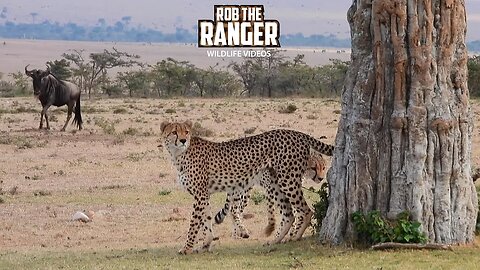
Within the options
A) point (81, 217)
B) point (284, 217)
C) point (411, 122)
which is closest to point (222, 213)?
point (284, 217)

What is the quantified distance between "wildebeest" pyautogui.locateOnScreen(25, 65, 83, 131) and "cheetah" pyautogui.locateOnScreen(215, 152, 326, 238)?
16.1 metres

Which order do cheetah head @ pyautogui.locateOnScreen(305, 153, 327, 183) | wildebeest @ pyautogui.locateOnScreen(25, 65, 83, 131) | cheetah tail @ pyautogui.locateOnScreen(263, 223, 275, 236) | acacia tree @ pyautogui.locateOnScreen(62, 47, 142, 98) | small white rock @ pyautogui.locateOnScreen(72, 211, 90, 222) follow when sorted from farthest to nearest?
acacia tree @ pyautogui.locateOnScreen(62, 47, 142, 98) → wildebeest @ pyautogui.locateOnScreen(25, 65, 83, 131) → small white rock @ pyautogui.locateOnScreen(72, 211, 90, 222) → cheetah tail @ pyautogui.locateOnScreen(263, 223, 275, 236) → cheetah head @ pyautogui.locateOnScreen(305, 153, 327, 183)

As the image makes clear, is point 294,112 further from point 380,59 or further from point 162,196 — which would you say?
point 380,59

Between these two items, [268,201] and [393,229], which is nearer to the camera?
[393,229]

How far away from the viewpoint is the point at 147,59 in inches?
4833

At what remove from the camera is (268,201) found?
11.0 metres

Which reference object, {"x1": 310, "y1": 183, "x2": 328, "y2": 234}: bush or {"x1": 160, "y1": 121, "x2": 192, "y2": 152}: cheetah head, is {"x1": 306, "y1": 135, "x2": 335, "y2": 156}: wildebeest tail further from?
{"x1": 160, "y1": 121, "x2": 192, "y2": 152}: cheetah head

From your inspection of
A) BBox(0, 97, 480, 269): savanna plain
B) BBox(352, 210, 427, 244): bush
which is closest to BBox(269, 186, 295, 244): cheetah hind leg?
BBox(0, 97, 480, 269): savanna plain

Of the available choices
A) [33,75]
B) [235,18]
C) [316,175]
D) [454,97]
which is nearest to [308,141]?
[316,175]

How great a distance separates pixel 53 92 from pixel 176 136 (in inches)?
718

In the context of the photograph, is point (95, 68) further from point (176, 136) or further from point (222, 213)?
point (176, 136)

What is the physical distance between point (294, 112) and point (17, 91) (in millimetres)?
24396

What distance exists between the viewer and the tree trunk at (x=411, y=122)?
9039mm

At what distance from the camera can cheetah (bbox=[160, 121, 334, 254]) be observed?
10219mm
